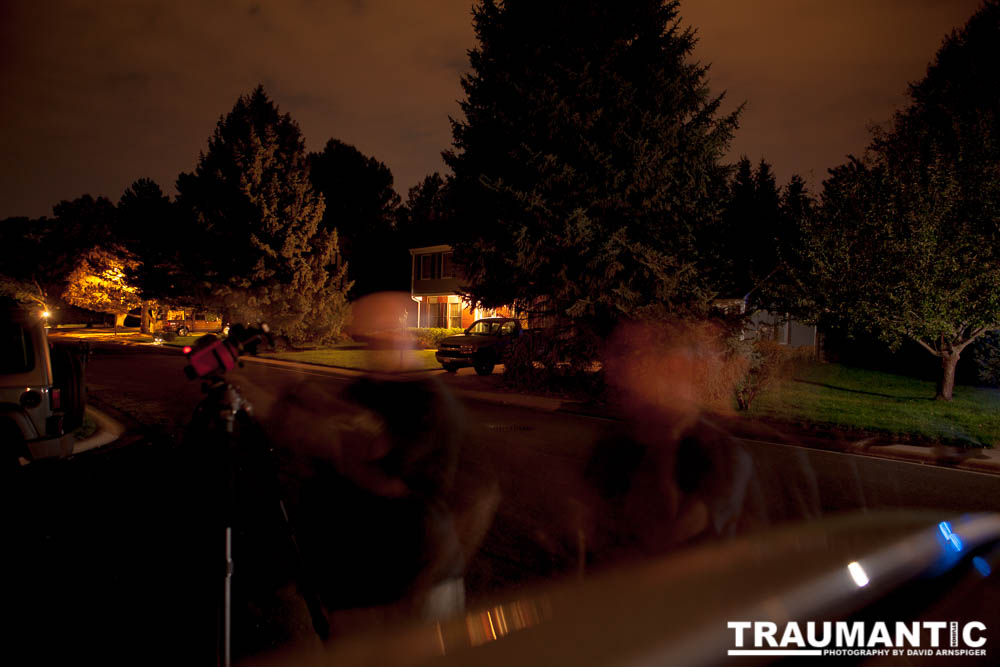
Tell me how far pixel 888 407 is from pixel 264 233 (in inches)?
1187

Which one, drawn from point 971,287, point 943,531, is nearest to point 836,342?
point 971,287

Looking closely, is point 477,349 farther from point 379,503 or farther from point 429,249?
point 429,249

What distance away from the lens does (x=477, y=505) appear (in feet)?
18.6

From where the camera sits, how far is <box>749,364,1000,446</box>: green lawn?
10570 mm

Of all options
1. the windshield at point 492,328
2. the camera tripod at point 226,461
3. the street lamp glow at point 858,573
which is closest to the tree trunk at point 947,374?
the windshield at point 492,328

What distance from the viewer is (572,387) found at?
50.9 feet

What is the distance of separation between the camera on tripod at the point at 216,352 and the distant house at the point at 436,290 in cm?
3328

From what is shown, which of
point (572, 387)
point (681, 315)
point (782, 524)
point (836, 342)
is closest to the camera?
point (782, 524)

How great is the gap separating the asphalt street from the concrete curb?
0.75ft

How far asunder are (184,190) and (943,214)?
42.9m

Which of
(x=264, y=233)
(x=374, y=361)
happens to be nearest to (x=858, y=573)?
(x=374, y=361)

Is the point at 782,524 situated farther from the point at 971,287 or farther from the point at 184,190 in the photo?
the point at 184,190

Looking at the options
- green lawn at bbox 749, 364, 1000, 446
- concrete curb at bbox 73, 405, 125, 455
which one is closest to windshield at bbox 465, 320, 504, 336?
green lawn at bbox 749, 364, 1000, 446

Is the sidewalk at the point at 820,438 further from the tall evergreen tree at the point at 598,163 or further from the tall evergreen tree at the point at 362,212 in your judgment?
the tall evergreen tree at the point at 362,212
